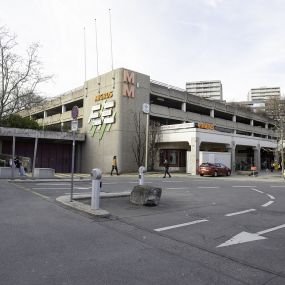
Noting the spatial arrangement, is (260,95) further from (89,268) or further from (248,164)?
(89,268)

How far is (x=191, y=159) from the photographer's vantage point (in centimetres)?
3378

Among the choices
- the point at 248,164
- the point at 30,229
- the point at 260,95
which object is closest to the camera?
the point at 30,229

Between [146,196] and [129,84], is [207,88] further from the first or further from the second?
[146,196]

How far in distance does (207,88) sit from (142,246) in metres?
158

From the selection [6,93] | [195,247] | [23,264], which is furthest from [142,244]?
[6,93]

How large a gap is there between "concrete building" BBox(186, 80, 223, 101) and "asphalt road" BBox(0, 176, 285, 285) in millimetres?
151450

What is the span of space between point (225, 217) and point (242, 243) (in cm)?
249

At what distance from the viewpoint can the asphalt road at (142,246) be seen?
4.34 m

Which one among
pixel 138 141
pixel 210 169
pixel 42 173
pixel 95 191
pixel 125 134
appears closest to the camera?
pixel 95 191

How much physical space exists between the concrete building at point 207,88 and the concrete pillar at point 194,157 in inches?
4949

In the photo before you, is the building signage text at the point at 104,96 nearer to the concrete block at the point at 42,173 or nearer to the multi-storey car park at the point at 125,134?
the multi-storey car park at the point at 125,134

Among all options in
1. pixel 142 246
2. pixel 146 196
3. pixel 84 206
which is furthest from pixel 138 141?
pixel 142 246

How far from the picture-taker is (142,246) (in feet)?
18.7

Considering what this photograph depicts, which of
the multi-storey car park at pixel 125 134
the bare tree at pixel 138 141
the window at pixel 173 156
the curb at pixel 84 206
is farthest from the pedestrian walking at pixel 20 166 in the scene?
the window at pixel 173 156
